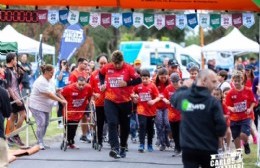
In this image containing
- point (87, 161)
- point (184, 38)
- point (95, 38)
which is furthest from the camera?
point (184, 38)

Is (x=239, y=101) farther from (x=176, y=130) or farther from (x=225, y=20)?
(x=225, y=20)

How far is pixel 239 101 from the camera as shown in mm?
15609

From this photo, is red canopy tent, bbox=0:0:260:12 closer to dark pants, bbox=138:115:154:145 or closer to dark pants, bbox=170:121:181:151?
dark pants, bbox=138:115:154:145

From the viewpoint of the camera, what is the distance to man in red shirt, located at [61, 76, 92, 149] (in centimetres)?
1813

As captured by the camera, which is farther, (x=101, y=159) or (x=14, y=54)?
(x=14, y=54)

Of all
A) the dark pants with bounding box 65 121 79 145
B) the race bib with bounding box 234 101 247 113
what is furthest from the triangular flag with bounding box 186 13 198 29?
the dark pants with bounding box 65 121 79 145

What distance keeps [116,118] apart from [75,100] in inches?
93.2

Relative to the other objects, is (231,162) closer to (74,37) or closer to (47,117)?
(47,117)

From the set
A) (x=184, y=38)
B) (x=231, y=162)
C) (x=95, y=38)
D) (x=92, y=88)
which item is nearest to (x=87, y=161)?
(x=92, y=88)

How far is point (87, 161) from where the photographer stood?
1588 cm

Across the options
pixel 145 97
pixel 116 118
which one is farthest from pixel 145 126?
pixel 116 118

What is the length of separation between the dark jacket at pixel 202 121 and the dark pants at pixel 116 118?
6385 mm

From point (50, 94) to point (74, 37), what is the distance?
7.68 meters

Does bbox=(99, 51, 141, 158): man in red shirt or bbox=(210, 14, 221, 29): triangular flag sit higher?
bbox=(210, 14, 221, 29): triangular flag
